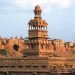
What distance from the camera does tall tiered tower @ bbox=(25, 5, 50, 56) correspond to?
53469mm

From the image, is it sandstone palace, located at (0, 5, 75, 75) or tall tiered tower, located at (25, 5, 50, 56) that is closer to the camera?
sandstone palace, located at (0, 5, 75, 75)

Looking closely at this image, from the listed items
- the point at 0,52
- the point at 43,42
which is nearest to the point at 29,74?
the point at 43,42

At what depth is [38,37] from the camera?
53.7 meters

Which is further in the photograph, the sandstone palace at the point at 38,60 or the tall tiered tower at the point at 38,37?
the tall tiered tower at the point at 38,37

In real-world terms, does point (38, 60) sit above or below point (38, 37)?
below

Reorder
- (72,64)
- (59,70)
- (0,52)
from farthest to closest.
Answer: (0,52) → (72,64) → (59,70)

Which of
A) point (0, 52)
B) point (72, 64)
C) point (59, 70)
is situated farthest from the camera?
point (0, 52)

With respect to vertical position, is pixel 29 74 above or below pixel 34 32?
below

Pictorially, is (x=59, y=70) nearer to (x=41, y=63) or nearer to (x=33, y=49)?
(x=41, y=63)

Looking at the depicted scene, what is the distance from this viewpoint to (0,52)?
80.8 m

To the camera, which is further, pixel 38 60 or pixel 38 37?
pixel 38 37

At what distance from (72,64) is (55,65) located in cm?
266

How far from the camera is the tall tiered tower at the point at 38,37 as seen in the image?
53469 millimetres

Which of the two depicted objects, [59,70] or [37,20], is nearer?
[59,70]
